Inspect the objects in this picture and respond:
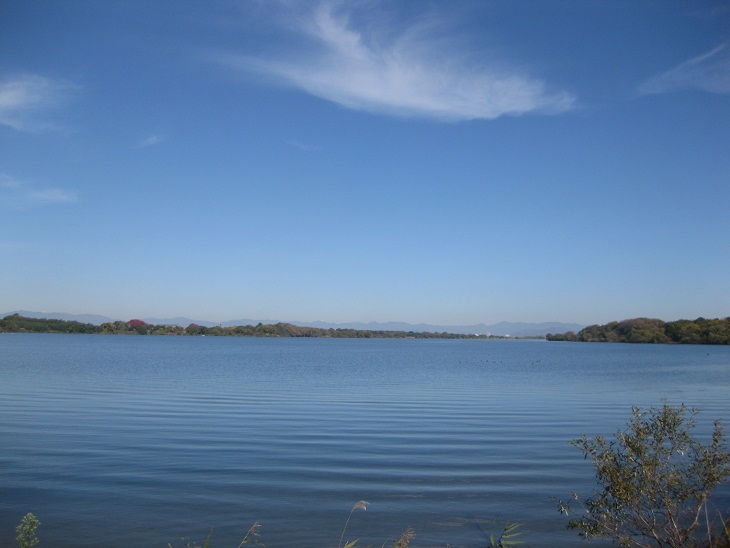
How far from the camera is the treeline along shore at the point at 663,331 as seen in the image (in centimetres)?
13250

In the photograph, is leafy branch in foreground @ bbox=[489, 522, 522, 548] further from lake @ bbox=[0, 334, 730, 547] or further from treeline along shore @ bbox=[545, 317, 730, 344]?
treeline along shore @ bbox=[545, 317, 730, 344]

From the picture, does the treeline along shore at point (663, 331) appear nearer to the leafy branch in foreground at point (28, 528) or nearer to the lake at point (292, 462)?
the lake at point (292, 462)

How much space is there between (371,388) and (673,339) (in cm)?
13342

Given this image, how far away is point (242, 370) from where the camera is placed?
4509 cm

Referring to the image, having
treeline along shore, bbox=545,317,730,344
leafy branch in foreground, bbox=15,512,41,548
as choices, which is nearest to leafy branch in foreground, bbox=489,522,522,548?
leafy branch in foreground, bbox=15,512,41,548

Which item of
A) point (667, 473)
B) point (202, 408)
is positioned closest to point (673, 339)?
point (202, 408)

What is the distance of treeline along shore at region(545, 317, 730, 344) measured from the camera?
132 metres

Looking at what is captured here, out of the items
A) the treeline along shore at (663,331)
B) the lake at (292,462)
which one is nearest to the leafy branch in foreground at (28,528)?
the lake at (292,462)

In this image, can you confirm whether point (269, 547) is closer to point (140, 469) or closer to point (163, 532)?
point (163, 532)

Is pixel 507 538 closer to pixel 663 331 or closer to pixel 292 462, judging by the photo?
pixel 292 462

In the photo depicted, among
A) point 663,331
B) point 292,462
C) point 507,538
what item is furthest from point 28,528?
A: point 663,331

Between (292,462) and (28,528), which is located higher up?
(28,528)

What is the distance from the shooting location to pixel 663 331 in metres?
152

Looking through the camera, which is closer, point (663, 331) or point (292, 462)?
point (292, 462)
